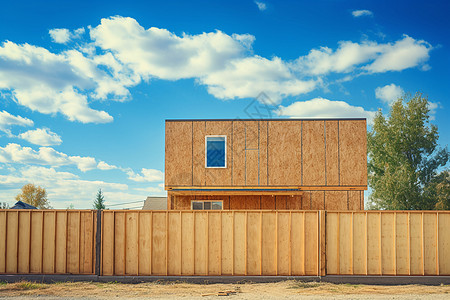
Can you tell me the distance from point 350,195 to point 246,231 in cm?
861

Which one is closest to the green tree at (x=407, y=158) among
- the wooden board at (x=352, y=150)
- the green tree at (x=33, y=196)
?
the wooden board at (x=352, y=150)

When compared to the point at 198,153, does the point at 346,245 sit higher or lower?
lower

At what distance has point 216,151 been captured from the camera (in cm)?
2069

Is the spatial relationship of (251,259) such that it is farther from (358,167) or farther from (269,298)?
(358,167)

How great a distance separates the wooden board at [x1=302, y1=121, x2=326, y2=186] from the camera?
20.3 meters

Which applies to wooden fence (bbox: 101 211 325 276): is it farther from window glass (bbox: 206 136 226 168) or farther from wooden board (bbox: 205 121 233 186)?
window glass (bbox: 206 136 226 168)

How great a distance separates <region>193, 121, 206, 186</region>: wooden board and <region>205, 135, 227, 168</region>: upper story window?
9.7 inches

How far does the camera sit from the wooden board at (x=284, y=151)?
66.9 feet

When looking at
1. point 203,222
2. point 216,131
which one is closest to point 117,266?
point 203,222

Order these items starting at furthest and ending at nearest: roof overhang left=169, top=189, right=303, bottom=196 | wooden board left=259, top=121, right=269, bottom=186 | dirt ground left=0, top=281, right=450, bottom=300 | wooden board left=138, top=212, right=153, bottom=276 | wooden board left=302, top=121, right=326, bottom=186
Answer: wooden board left=259, top=121, right=269, bottom=186 < wooden board left=302, top=121, right=326, bottom=186 < roof overhang left=169, top=189, right=303, bottom=196 < wooden board left=138, top=212, right=153, bottom=276 < dirt ground left=0, top=281, right=450, bottom=300

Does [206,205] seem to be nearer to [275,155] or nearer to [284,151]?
[275,155]

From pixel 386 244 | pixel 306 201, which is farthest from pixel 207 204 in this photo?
pixel 386 244

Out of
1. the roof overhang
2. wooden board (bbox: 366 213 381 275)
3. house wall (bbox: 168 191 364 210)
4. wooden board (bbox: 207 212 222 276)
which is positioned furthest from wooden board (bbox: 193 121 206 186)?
wooden board (bbox: 366 213 381 275)

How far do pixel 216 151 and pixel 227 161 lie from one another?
29.6 inches
